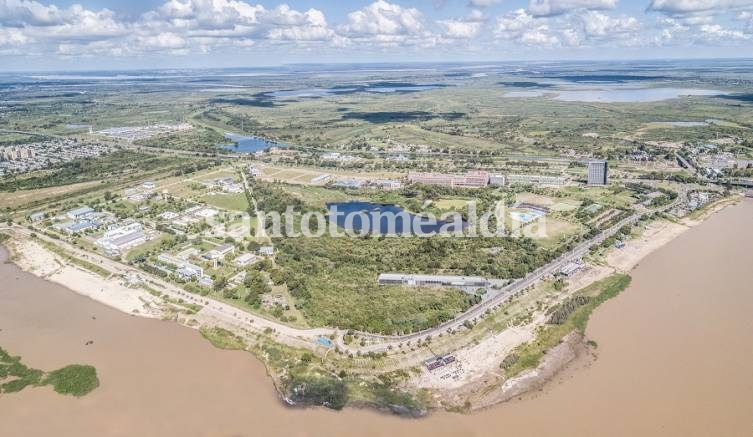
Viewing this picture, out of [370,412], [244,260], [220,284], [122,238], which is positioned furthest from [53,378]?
[122,238]

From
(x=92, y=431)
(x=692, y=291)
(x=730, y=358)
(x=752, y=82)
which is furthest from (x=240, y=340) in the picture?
(x=752, y=82)

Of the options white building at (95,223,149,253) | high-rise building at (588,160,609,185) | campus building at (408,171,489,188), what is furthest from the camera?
high-rise building at (588,160,609,185)

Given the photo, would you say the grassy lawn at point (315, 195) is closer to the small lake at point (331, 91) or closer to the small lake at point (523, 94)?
the small lake at point (523, 94)

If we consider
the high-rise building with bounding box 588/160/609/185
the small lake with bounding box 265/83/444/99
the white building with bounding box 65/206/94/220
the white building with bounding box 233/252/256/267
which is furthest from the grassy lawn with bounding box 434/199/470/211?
the small lake with bounding box 265/83/444/99

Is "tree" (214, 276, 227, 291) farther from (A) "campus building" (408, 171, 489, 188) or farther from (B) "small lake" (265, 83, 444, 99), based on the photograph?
(B) "small lake" (265, 83, 444, 99)

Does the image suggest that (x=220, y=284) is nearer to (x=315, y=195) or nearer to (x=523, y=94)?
(x=315, y=195)

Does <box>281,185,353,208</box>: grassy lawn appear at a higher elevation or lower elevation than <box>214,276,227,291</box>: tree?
higher
